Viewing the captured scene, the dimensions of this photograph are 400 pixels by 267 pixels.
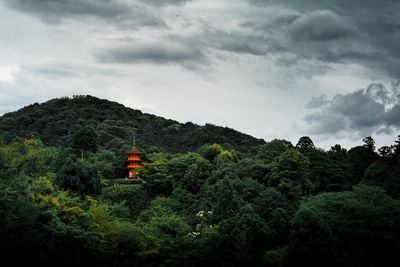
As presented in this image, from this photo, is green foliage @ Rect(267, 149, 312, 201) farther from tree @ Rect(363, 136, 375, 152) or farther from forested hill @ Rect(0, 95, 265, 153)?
forested hill @ Rect(0, 95, 265, 153)

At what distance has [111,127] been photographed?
85.4 metres

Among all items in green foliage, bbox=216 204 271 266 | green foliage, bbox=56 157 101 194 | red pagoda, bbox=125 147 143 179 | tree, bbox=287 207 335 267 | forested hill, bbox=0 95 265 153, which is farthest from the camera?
forested hill, bbox=0 95 265 153

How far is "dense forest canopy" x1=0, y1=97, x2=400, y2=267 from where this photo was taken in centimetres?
1989

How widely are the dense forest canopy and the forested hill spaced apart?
29495mm

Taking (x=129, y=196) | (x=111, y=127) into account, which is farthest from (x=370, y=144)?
→ (x=111, y=127)

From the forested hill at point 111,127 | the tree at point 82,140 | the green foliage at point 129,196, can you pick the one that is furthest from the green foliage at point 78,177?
the forested hill at point 111,127

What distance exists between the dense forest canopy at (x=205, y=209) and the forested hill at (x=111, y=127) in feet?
96.8

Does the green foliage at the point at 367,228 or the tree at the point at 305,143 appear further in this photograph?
the tree at the point at 305,143

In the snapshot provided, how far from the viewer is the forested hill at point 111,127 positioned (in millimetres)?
83188

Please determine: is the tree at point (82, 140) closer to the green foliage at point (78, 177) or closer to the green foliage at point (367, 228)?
the green foliage at point (78, 177)

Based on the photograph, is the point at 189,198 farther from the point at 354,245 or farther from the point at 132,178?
the point at 354,245

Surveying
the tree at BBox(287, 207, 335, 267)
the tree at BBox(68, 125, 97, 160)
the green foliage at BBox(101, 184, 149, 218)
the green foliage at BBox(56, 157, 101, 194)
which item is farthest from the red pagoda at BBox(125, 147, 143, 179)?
the tree at BBox(287, 207, 335, 267)

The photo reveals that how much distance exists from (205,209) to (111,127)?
55.0 metres

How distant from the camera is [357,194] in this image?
25547mm
